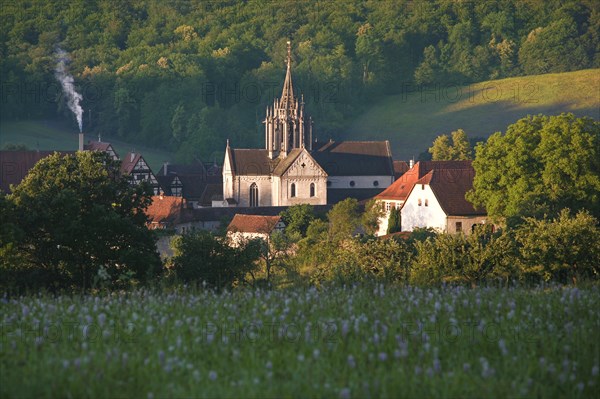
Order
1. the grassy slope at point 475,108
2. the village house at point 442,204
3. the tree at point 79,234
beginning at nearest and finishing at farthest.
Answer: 1. the tree at point 79,234
2. the village house at point 442,204
3. the grassy slope at point 475,108

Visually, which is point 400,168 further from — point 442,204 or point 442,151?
point 442,204

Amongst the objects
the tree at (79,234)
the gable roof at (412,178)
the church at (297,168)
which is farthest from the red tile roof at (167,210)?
the tree at (79,234)

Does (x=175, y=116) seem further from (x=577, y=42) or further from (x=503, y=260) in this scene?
(x=503, y=260)

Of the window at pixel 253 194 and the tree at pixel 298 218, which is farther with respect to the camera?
the window at pixel 253 194

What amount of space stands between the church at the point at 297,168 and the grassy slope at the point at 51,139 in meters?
28.5

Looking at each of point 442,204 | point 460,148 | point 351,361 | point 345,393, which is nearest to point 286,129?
point 460,148

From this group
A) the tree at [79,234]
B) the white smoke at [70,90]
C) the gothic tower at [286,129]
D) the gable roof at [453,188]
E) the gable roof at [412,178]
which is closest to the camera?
the tree at [79,234]

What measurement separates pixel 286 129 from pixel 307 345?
97582mm

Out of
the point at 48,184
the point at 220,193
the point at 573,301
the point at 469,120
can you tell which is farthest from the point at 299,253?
the point at 469,120

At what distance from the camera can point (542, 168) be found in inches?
2219

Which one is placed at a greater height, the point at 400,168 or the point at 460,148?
the point at 460,148

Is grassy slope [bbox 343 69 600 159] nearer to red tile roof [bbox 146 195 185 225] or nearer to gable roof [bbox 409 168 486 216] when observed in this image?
red tile roof [bbox 146 195 185 225]

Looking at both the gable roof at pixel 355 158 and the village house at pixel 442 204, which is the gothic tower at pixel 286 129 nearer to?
the gable roof at pixel 355 158

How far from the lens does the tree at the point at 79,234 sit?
107 ft
